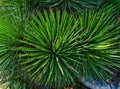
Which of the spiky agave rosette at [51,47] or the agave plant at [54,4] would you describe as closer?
the spiky agave rosette at [51,47]

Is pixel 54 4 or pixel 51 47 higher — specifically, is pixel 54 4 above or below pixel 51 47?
above

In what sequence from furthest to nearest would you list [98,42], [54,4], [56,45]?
A: 1. [54,4]
2. [98,42]
3. [56,45]

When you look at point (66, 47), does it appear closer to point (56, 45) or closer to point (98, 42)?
point (56, 45)

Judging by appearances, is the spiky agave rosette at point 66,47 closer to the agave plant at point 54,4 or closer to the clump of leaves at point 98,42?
the clump of leaves at point 98,42

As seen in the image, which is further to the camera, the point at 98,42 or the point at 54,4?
the point at 54,4

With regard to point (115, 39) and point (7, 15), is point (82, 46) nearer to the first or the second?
point (115, 39)

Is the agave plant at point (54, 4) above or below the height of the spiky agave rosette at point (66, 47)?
above

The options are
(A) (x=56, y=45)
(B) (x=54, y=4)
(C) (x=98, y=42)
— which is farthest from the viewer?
(B) (x=54, y=4)

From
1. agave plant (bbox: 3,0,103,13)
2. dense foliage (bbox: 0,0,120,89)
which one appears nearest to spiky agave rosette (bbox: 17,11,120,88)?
dense foliage (bbox: 0,0,120,89)

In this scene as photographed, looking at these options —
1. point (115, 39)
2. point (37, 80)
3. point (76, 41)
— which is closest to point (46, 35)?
point (76, 41)

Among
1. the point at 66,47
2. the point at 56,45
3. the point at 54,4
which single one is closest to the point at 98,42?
the point at 66,47

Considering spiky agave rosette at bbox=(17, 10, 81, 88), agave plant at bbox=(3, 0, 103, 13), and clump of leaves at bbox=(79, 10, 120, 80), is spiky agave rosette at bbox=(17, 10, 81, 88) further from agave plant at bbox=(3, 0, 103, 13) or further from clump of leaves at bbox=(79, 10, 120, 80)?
agave plant at bbox=(3, 0, 103, 13)

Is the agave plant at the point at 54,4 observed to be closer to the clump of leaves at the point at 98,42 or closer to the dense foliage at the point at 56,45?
the dense foliage at the point at 56,45

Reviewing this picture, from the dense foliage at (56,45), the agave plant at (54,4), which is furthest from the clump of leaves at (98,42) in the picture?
the agave plant at (54,4)
